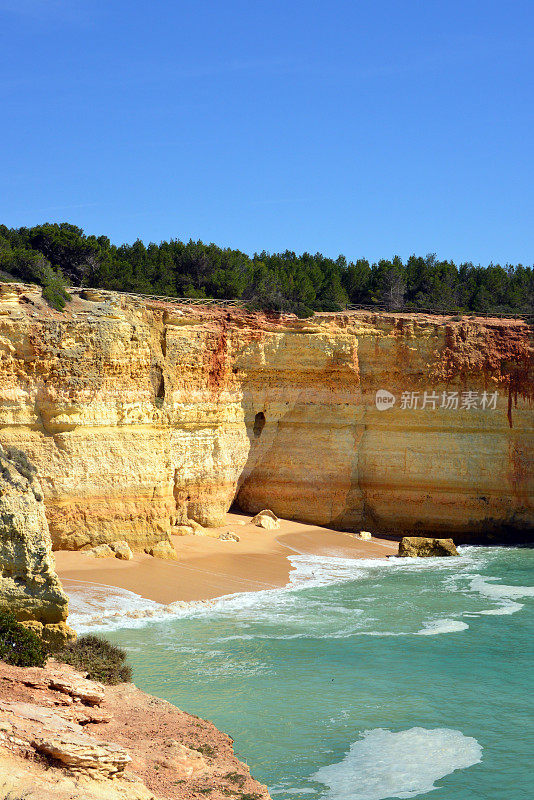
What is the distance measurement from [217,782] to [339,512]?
21867 millimetres

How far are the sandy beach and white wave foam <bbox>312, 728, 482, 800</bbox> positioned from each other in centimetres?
942

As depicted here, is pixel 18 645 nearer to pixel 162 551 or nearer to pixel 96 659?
pixel 96 659

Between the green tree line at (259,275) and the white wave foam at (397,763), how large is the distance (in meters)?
18.7

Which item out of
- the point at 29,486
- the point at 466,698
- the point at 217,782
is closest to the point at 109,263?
Answer: the point at 29,486

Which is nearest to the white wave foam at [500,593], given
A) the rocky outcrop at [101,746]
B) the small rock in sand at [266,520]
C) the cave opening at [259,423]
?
the small rock in sand at [266,520]

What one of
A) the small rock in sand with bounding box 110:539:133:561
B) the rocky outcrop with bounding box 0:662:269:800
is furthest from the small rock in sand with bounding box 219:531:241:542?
the rocky outcrop with bounding box 0:662:269:800

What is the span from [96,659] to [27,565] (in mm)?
2002

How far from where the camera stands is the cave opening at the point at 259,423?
31.3 metres

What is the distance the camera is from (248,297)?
37188 millimetres

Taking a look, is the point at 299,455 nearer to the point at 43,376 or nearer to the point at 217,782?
the point at 43,376

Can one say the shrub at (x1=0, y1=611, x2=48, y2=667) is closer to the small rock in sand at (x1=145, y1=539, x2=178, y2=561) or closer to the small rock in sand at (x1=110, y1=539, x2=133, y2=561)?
the small rock in sand at (x1=110, y1=539, x2=133, y2=561)

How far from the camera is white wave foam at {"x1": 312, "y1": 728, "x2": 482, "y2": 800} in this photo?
36.8 feet

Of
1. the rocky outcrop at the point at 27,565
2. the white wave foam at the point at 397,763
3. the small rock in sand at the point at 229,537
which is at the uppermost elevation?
the rocky outcrop at the point at 27,565

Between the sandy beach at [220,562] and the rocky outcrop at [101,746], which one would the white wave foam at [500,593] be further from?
the rocky outcrop at [101,746]
